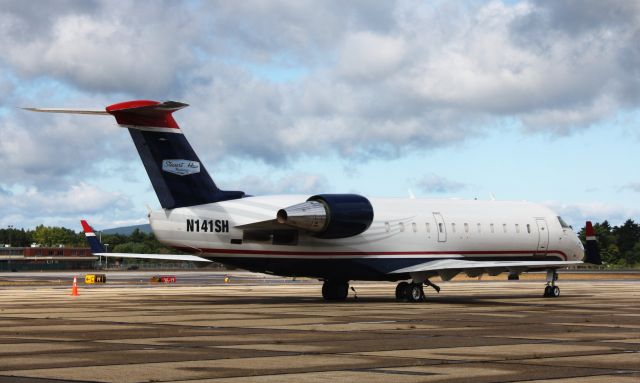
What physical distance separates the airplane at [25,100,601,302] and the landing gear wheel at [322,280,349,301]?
0.12 ft

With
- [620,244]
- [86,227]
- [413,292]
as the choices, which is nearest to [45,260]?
[620,244]

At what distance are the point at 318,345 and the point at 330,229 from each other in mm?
16113

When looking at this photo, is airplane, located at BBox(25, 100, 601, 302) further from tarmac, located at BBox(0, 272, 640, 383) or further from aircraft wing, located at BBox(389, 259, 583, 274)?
tarmac, located at BBox(0, 272, 640, 383)

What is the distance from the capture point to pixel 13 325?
22219 mm

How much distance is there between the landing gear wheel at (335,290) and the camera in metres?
36.4

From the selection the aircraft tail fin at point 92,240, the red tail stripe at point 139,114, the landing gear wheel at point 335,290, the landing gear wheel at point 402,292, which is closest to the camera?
the red tail stripe at point 139,114

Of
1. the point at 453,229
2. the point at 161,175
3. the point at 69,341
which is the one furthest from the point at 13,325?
the point at 453,229

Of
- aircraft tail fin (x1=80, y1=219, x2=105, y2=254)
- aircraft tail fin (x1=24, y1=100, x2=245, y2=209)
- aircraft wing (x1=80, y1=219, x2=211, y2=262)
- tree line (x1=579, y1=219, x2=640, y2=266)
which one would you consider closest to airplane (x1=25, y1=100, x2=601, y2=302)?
aircraft tail fin (x1=24, y1=100, x2=245, y2=209)

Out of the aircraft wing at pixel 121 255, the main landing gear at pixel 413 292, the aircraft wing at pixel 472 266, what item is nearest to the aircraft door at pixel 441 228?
the aircraft wing at pixel 472 266

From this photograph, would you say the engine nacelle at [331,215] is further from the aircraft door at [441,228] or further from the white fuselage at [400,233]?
the aircraft door at [441,228]

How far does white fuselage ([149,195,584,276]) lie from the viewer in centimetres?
3142

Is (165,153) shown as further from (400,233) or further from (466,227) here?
(466,227)

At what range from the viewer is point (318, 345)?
17078mm

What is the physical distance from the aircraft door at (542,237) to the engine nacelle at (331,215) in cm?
877
